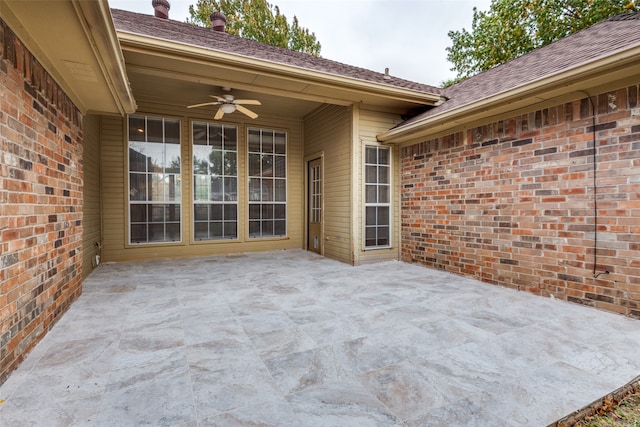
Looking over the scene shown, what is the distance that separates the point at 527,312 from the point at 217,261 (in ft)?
15.3

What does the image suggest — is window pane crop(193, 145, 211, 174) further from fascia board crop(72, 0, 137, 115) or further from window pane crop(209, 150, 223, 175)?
fascia board crop(72, 0, 137, 115)

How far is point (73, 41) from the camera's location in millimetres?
2162

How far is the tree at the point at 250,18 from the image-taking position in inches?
579

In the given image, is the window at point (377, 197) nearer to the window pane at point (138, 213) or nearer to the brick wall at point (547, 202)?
the brick wall at point (547, 202)

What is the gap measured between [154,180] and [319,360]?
5135mm

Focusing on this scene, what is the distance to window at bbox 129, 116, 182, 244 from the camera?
560 cm

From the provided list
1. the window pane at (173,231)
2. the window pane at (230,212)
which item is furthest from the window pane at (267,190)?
the window pane at (173,231)

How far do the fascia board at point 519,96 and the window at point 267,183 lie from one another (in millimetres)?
2663

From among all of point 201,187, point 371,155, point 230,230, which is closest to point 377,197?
point 371,155

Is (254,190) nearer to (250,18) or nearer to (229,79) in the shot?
(229,79)

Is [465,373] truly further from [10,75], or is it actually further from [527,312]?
[10,75]

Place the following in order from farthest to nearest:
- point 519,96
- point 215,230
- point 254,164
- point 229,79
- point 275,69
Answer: point 254,164 → point 215,230 → point 229,79 → point 275,69 → point 519,96

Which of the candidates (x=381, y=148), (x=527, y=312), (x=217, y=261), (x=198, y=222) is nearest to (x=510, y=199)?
(x=527, y=312)

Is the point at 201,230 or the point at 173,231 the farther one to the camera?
the point at 201,230
